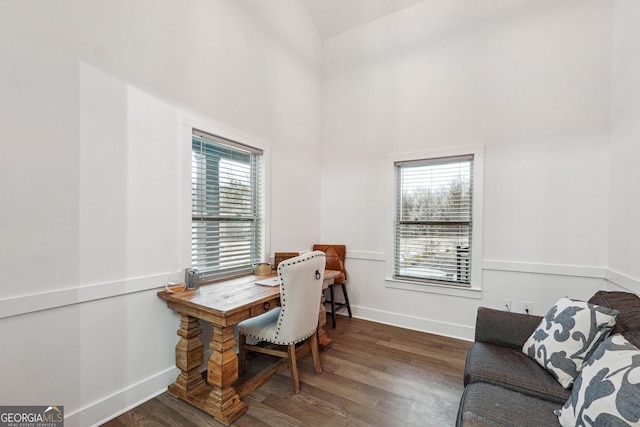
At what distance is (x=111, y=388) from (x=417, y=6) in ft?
15.8

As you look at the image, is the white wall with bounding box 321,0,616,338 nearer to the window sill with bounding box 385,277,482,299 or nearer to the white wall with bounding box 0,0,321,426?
the window sill with bounding box 385,277,482,299

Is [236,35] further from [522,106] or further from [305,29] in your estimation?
→ [522,106]

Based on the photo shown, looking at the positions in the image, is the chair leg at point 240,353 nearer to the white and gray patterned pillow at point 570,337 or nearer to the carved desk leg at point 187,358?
the carved desk leg at point 187,358

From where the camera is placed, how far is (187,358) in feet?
6.35

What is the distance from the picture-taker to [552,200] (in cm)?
263

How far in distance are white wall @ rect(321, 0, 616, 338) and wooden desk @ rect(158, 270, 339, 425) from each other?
199 centimetres

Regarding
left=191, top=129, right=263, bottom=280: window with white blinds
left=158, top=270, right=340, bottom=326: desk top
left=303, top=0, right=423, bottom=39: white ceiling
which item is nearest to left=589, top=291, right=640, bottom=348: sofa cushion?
left=158, top=270, right=340, bottom=326: desk top

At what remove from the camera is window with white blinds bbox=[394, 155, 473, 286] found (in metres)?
3.07

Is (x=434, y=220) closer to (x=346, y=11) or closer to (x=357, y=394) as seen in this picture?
(x=357, y=394)

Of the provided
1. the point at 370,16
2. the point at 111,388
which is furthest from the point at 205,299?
the point at 370,16

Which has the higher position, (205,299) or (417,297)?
(205,299)

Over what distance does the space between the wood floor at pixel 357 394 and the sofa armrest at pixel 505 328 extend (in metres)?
0.53

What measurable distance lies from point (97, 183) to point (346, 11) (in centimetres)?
365

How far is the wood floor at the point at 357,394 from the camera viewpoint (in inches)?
68.7
